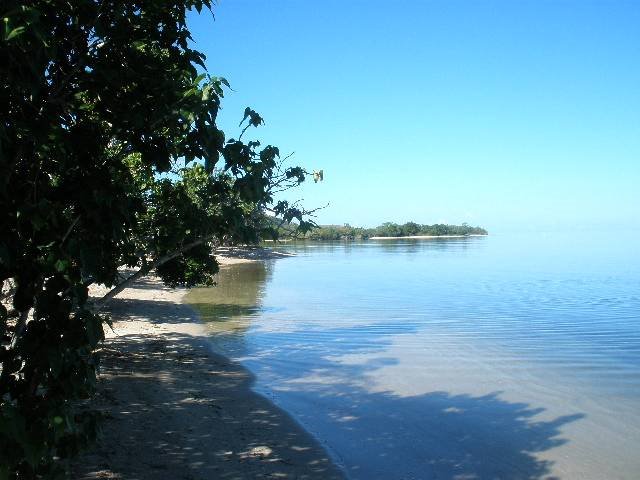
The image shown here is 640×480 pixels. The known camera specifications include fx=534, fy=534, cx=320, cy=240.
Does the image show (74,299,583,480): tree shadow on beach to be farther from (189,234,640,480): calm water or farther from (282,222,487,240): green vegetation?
(282,222,487,240): green vegetation

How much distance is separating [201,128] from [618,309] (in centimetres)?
2208

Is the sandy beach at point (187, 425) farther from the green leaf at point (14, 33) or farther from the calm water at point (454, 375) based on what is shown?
the green leaf at point (14, 33)

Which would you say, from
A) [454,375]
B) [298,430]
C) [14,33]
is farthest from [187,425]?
[14,33]

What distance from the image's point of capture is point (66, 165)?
3.03 m

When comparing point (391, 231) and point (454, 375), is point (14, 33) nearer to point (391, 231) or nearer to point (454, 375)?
point (454, 375)

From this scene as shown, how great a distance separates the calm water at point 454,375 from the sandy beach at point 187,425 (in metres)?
Answer: 0.66

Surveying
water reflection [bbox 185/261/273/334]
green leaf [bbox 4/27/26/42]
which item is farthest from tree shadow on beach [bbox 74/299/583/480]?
water reflection [bbox 185/261/273/334]

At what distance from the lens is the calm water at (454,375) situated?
7.82m

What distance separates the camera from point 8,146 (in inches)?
101

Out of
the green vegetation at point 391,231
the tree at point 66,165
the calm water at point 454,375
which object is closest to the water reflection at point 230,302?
the calm water at point 454,375

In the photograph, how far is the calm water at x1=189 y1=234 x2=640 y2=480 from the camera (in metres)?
7.82

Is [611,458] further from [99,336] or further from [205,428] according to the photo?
[99,336]

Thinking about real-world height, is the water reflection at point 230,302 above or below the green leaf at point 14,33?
below

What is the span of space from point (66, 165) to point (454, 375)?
1086 cm
